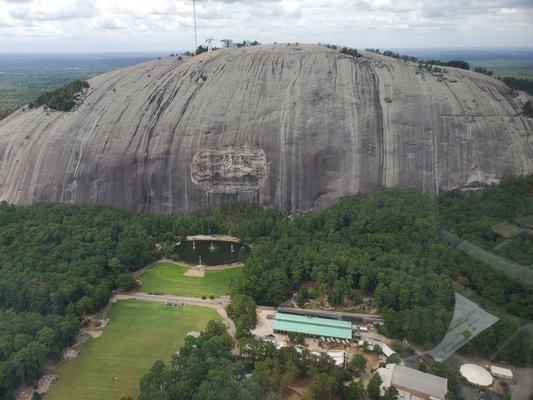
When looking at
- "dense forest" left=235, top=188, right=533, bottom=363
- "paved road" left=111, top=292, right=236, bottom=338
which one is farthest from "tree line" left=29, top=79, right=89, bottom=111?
"dense forest" left=235, top=188, right=533, bottom=363

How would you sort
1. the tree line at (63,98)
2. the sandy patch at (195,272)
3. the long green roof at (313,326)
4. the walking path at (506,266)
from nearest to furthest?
1. the walking path at (506,266)
2. the long green roof at (313,326)
3. the sandy patch at (195,272)
4. the tree line at (63,98)

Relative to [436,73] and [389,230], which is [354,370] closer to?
[389,230]

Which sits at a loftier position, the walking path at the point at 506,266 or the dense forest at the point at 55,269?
the walking path at the point at 506,266

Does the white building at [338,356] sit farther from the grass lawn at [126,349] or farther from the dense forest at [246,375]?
the grass lawn at [126,349]

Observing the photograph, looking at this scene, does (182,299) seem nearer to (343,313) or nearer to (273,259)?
(273,259)

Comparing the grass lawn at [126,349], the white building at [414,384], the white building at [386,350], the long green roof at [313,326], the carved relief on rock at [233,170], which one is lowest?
the grass lawn at [126,349]

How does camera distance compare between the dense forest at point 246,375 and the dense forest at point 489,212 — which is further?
the dense forest at point 246,375

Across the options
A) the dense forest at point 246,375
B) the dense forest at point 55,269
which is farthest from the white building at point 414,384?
the dense forest at point 55,269
